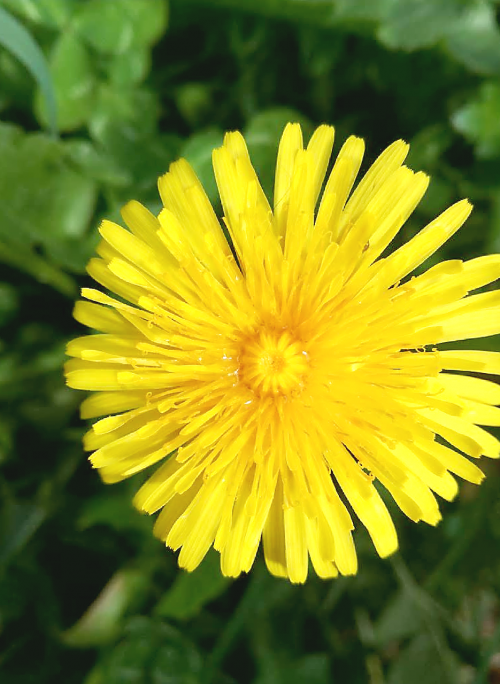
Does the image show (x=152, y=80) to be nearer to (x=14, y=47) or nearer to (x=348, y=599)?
(x=14, y=47)

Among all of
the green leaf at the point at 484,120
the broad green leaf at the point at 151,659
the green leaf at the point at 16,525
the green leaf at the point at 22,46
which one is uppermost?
the green leaf at the point at 22,46

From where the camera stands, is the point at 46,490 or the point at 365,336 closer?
the point at 365,336

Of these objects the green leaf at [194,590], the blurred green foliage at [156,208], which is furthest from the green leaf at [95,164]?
the green leaf at [194,590]

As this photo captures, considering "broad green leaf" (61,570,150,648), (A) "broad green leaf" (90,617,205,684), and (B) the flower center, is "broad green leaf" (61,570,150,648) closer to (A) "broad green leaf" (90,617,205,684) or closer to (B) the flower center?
(A) "broad green leaf" (90,617,205,684)

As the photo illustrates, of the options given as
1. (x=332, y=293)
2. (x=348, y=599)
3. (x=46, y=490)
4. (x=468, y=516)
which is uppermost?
(x=332, y=293)

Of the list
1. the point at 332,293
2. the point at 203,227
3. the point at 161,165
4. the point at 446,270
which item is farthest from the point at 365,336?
the point at 161,165

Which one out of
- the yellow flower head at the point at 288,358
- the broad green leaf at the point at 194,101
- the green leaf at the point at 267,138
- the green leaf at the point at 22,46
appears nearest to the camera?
the yellow flower head at the point at 288,358

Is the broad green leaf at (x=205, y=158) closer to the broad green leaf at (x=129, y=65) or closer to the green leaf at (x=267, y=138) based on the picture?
the green leaf at (x=267, y=138)

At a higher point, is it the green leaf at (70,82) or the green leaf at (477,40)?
the green leaf at (70,82)
